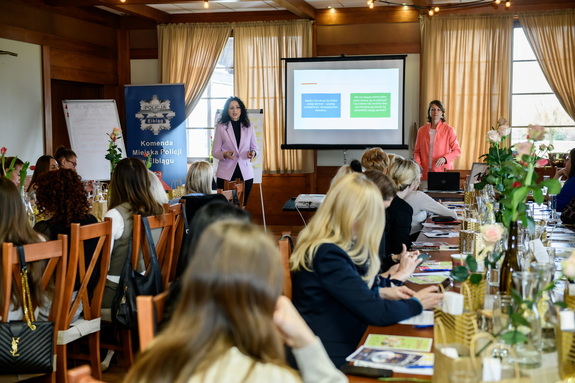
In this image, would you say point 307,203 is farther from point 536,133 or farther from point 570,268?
point 570,268

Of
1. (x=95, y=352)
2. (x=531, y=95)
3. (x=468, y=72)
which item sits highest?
(x=468, y=72)

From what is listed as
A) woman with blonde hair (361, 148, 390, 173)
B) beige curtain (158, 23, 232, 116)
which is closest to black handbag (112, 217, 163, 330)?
woman with blonde hair (361, 148, 390, 173)

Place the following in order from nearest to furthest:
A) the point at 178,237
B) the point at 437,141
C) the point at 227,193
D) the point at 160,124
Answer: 1. the point at 178,237
2. the point at 227,193
3. the point at 437,141
4. the point at 160,124

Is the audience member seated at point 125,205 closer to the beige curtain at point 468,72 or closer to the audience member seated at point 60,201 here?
the audience member seated at point 60,201

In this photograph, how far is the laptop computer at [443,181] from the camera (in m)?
7.86

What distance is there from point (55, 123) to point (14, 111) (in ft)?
4.49

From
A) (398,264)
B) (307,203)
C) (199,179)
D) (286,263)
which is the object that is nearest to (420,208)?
(199,179)

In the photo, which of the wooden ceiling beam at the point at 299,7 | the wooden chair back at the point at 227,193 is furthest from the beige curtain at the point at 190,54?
the wooden chair back at the point at 227,193

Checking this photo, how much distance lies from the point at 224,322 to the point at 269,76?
30.6 feet

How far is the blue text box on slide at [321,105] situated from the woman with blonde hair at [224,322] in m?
8.90

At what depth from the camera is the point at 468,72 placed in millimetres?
9680

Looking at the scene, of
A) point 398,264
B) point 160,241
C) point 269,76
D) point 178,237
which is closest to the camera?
point 398,264

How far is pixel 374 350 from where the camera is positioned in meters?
2.07

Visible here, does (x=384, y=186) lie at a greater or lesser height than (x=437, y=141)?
lesser
